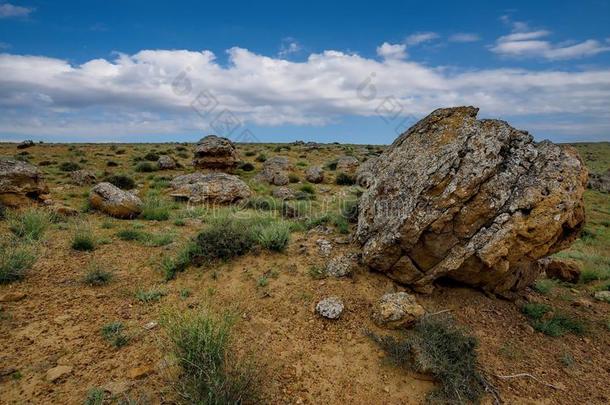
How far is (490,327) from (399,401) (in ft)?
6.47

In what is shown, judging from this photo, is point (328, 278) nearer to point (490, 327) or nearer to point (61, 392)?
point (490, 327)

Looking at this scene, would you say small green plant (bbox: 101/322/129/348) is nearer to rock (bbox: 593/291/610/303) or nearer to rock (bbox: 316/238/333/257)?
rock (bbox: 316/238/333/257)

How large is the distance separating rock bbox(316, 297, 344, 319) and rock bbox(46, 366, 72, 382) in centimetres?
295

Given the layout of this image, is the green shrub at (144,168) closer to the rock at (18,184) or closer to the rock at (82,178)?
the rock at (82,178)

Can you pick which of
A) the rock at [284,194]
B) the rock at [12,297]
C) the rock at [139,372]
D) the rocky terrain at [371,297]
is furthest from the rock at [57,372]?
the rock at [284,194]

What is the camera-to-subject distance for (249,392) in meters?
3.38

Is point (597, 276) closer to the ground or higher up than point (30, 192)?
closer to the ground

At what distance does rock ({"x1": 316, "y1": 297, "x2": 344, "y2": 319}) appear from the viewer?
479 cm

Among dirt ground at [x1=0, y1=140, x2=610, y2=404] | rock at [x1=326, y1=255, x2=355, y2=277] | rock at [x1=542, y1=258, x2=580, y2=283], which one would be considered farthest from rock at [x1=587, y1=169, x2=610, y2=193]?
rock at [x1=326, y1=255, x2=355, y2=277]

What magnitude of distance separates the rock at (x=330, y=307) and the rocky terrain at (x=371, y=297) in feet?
0.07

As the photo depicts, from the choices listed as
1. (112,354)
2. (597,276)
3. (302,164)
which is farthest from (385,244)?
(302,164)

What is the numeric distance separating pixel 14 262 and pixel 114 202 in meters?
4.50

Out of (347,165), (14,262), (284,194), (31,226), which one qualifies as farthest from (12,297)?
(347,165)

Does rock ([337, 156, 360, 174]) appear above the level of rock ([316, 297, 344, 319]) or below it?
above
